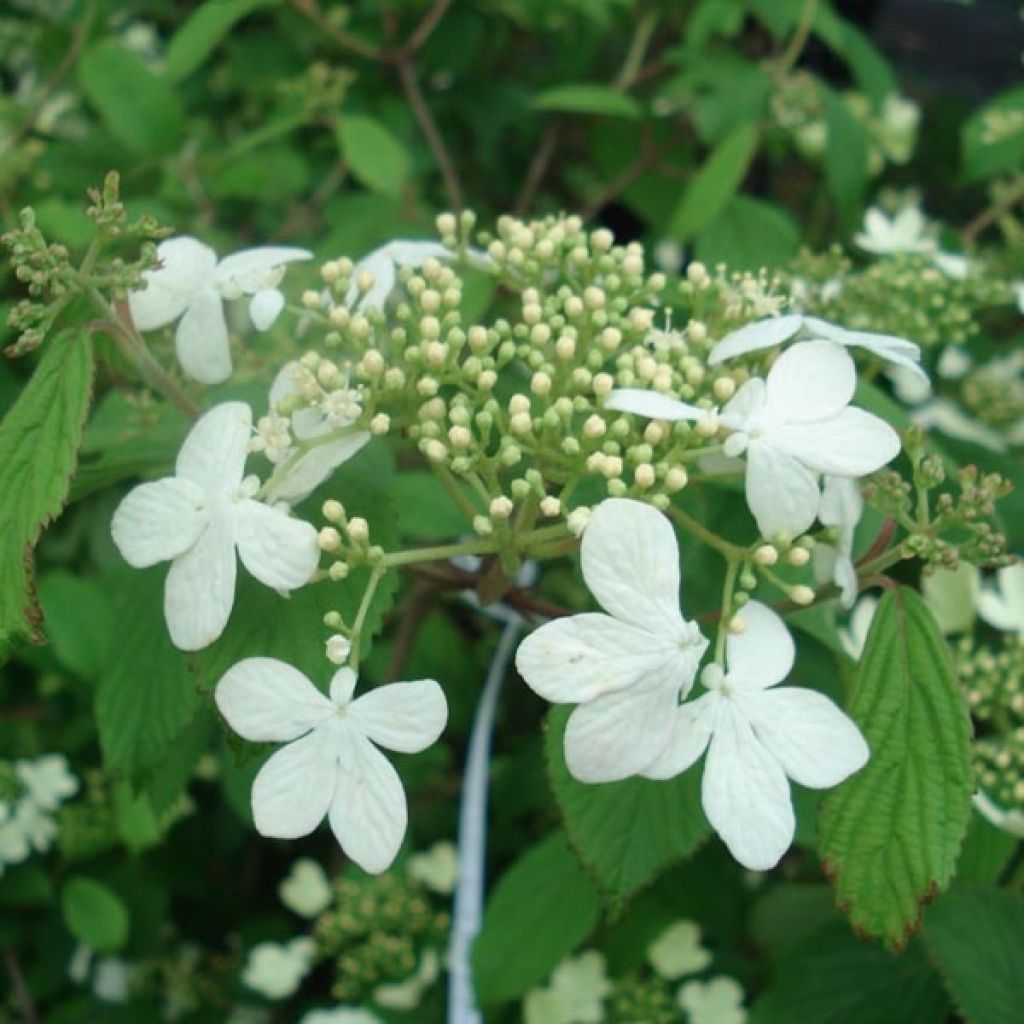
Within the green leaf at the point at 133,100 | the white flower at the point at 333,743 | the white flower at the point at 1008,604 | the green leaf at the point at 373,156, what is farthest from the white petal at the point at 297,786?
the green leaf at the point at 133,100

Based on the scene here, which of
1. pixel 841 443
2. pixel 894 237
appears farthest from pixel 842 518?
pixel 894 237

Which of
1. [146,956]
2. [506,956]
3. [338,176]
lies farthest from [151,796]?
[338,176]

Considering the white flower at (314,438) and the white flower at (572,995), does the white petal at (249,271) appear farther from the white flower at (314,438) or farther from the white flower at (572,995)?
the white flower at (572,995)

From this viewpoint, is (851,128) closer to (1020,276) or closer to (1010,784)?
(1020,276)

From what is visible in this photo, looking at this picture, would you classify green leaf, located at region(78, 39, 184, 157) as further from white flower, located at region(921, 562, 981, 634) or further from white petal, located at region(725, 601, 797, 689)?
white petal, located at region(725, 601, 797, 689)

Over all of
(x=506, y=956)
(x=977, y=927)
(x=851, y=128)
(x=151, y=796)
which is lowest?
(x=506, y=956)

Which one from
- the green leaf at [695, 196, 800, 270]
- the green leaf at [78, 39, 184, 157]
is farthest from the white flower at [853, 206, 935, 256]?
the green leaf at [78, 39, 184, 157]
